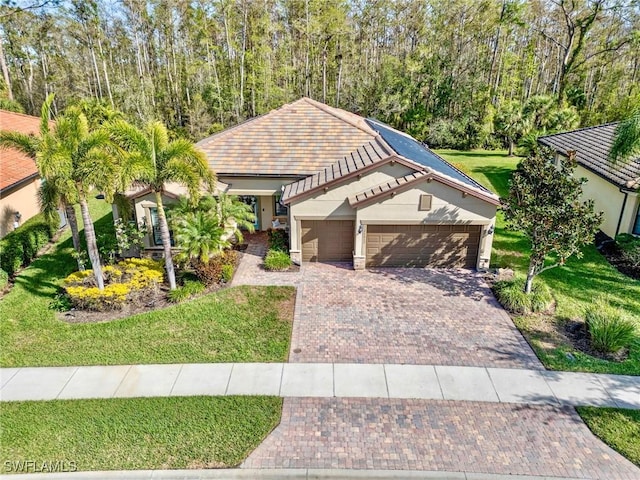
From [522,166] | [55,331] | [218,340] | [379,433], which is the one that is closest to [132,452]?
[218,340]

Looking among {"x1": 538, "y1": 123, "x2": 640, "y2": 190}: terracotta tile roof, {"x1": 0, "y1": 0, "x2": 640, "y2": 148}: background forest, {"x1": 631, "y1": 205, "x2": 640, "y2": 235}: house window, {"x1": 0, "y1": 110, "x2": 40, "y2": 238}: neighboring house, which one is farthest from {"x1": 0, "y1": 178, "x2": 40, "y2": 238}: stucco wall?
{"x1": 631, "y1": 205, "x2": 640, "y2": 235}: house window

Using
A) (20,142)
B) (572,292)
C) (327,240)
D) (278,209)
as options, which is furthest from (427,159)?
(20,142)

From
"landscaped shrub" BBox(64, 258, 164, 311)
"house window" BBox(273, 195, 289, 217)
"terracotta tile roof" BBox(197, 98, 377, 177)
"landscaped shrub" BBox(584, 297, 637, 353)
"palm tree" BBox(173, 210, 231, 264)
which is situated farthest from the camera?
"house window" BBox(273, 195, 289, 217)

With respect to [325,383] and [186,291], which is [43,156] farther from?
[325,383]

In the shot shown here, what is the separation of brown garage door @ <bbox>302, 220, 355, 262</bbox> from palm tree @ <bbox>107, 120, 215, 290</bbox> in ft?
15.9

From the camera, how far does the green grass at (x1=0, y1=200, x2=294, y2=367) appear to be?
11.4m

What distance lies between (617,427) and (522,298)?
196 inches

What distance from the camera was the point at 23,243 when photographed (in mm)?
16797

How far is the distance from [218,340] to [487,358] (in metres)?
7.38

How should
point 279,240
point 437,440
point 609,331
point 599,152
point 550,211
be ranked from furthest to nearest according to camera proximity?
point 599,152
point 279,240
point 550,211
point 609,331
point 437,440

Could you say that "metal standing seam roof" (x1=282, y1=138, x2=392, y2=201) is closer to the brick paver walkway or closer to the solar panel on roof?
the solar panel on roof

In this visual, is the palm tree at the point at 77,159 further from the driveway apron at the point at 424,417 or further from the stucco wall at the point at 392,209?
the driveway apron at the point at 424,417

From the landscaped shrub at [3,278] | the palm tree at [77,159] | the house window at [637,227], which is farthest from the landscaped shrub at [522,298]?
the landscaped shrub at [3,278]

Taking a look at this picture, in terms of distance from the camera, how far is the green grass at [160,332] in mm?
11352
